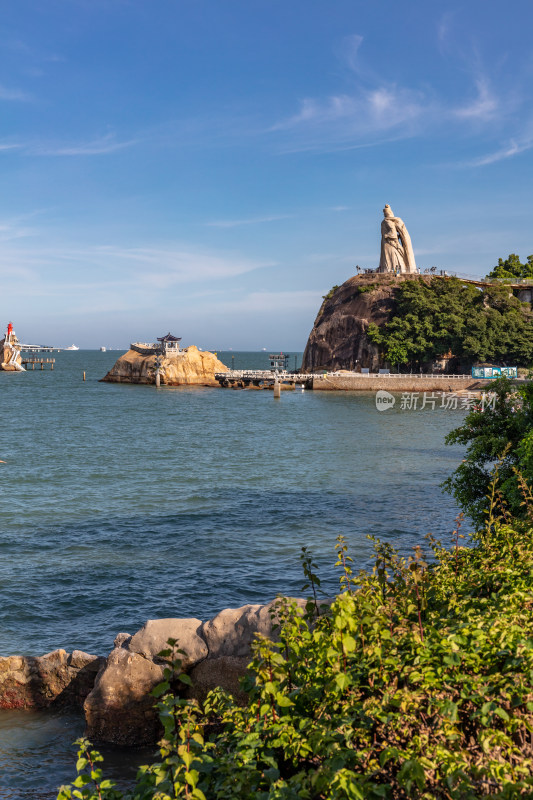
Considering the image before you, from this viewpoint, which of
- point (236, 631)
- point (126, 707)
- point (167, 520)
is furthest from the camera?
point (167, 520)

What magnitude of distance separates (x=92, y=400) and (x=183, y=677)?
87462 millimetres

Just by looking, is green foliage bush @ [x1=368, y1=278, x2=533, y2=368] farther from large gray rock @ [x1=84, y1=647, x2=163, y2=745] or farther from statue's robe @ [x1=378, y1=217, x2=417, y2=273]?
large gray rock @ [x1=84, y1=647, x2=163, y2=745]

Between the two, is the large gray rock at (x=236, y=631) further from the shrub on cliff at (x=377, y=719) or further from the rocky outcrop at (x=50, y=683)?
the shrub on cliff at (x=377, y=719)

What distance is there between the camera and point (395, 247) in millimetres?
124875

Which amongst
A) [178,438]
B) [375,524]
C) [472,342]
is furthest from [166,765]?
[472,342]

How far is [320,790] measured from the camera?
500 centimetres

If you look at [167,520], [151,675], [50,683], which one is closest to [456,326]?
[167,520]

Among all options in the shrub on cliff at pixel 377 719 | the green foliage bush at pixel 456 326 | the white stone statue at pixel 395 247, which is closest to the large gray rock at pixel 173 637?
the shrub on cliff at pixel 377 719

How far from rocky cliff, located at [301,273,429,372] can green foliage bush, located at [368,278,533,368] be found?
2.97 metres

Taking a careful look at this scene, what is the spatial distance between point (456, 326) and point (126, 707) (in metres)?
97.9

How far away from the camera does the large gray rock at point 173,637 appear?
35.6ft

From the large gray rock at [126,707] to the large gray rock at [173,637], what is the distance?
1.10 feet

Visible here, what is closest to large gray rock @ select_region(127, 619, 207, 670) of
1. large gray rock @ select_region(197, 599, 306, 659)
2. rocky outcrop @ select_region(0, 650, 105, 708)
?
large gray rock @ select_region(197, 599, 306, 659)

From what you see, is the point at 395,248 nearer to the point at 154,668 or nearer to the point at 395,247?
the point at 395,247
